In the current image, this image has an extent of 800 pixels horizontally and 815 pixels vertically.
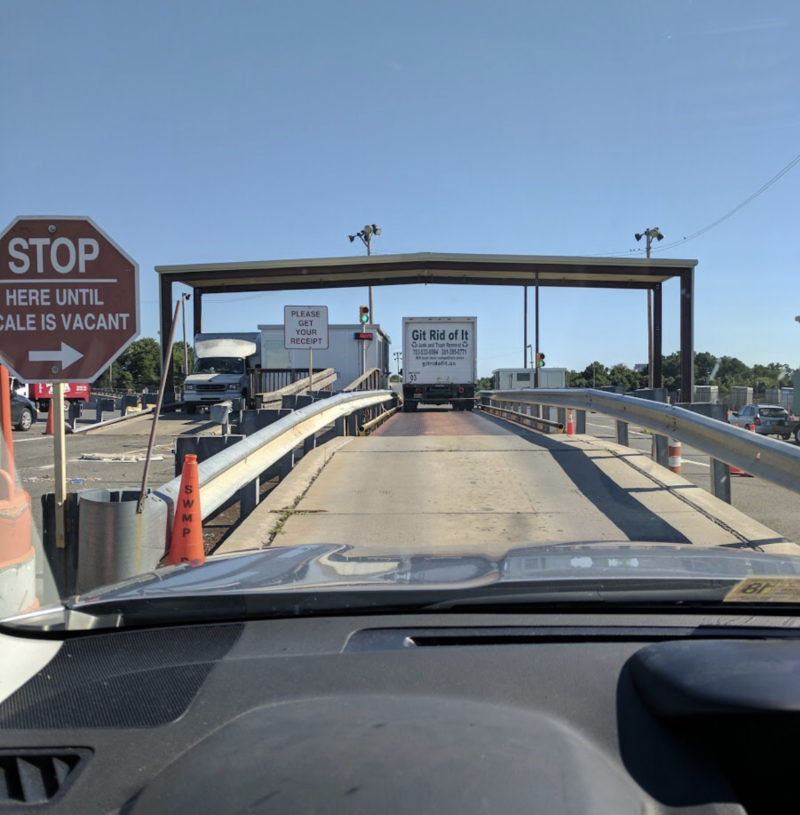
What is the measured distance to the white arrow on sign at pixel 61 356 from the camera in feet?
17.0

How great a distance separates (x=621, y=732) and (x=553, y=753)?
0.73 ft

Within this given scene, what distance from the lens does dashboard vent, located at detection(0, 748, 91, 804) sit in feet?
5.45

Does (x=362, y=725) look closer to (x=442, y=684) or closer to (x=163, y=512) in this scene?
(x=442, y=684)

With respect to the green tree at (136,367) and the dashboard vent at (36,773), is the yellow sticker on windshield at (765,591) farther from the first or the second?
the green tree at (136,367)

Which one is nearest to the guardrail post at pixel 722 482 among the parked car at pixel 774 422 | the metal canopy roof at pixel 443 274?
the parked car at pixel 774 422

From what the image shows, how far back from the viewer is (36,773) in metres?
1.73

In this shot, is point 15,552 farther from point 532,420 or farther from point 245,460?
point 532,420

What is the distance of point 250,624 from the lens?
243 cm

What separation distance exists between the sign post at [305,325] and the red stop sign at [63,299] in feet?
39.3

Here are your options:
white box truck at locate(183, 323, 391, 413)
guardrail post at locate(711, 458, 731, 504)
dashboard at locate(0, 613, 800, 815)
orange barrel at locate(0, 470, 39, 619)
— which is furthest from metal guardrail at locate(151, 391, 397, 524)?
white box truck at locate(183, 323, 391, 413)

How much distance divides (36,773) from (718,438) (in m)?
6.27

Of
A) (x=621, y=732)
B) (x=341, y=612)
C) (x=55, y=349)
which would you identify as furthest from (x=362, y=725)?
(x=55, y=349)

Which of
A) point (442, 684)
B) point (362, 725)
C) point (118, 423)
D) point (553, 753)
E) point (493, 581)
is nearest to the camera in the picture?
point (553, 753)

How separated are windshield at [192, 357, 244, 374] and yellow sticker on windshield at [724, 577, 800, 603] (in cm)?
2804
